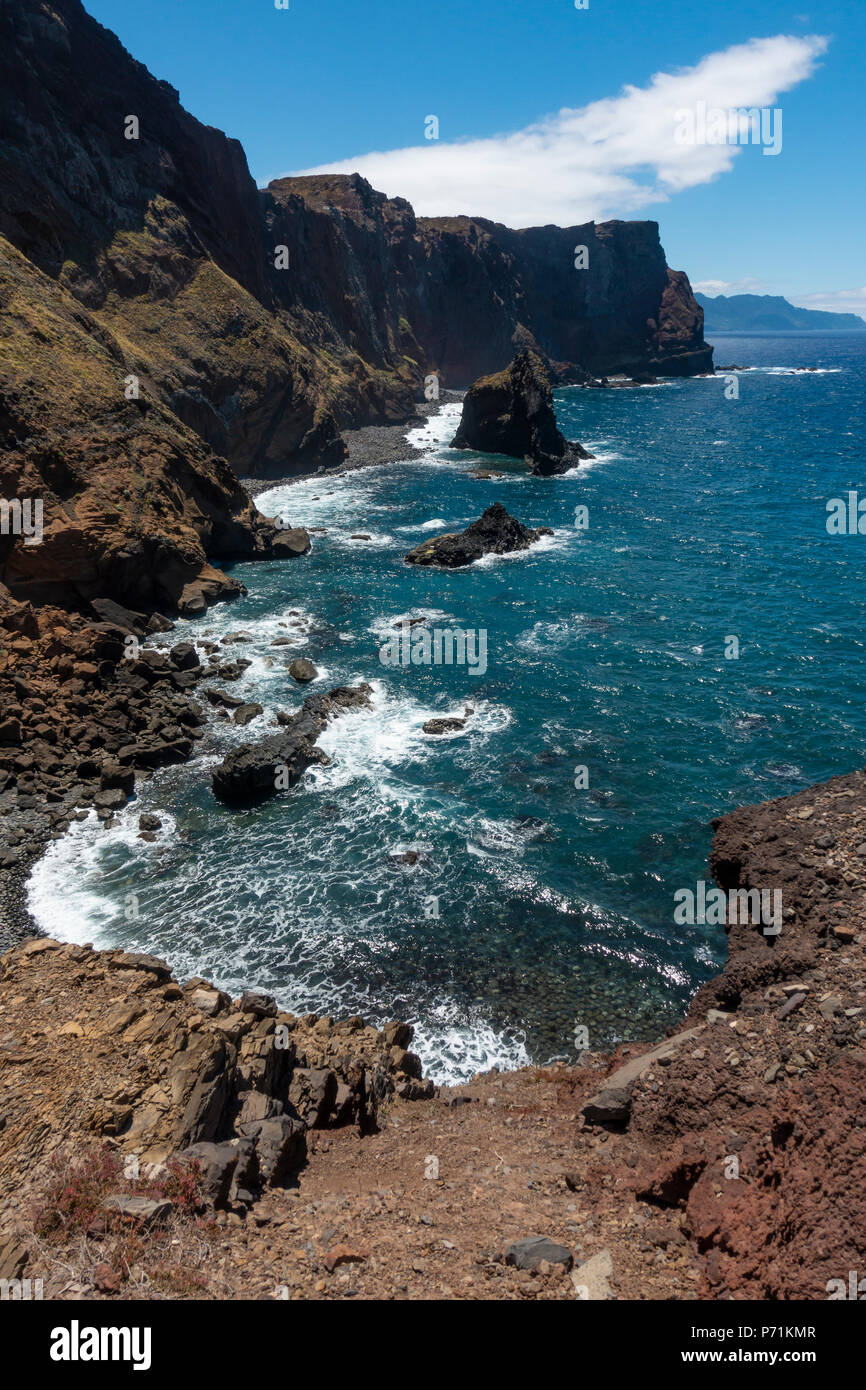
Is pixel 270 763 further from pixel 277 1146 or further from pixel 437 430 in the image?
pixel 437 430

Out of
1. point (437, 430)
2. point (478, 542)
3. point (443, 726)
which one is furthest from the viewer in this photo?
point (437, 430)

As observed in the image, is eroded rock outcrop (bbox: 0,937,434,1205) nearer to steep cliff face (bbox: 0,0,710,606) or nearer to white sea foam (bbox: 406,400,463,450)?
steep cliff face (bbox: 0,0,710,606)

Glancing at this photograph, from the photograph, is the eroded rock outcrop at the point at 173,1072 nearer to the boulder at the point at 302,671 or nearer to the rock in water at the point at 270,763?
the rock in water at the point at 270,763

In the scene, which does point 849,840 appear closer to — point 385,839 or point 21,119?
point 385,839

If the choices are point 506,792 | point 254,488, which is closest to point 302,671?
point 506,792

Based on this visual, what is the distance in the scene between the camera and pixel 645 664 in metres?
43.0

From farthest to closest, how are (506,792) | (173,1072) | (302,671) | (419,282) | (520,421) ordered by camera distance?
(419,282), (520,421), (302,671), (506,792), (173,1072)

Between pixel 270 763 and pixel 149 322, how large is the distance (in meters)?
57.2

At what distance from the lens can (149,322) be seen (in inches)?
2830

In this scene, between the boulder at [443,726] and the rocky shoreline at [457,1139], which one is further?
the boulder at [443,726]

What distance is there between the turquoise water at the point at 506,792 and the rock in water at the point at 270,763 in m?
0.73

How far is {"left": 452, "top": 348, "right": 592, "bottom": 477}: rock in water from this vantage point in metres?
92.4

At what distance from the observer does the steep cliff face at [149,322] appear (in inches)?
1759

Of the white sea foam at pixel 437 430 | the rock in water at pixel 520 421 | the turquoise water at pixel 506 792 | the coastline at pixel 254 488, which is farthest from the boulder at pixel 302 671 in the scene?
the white sea foam at pixel 437 430
